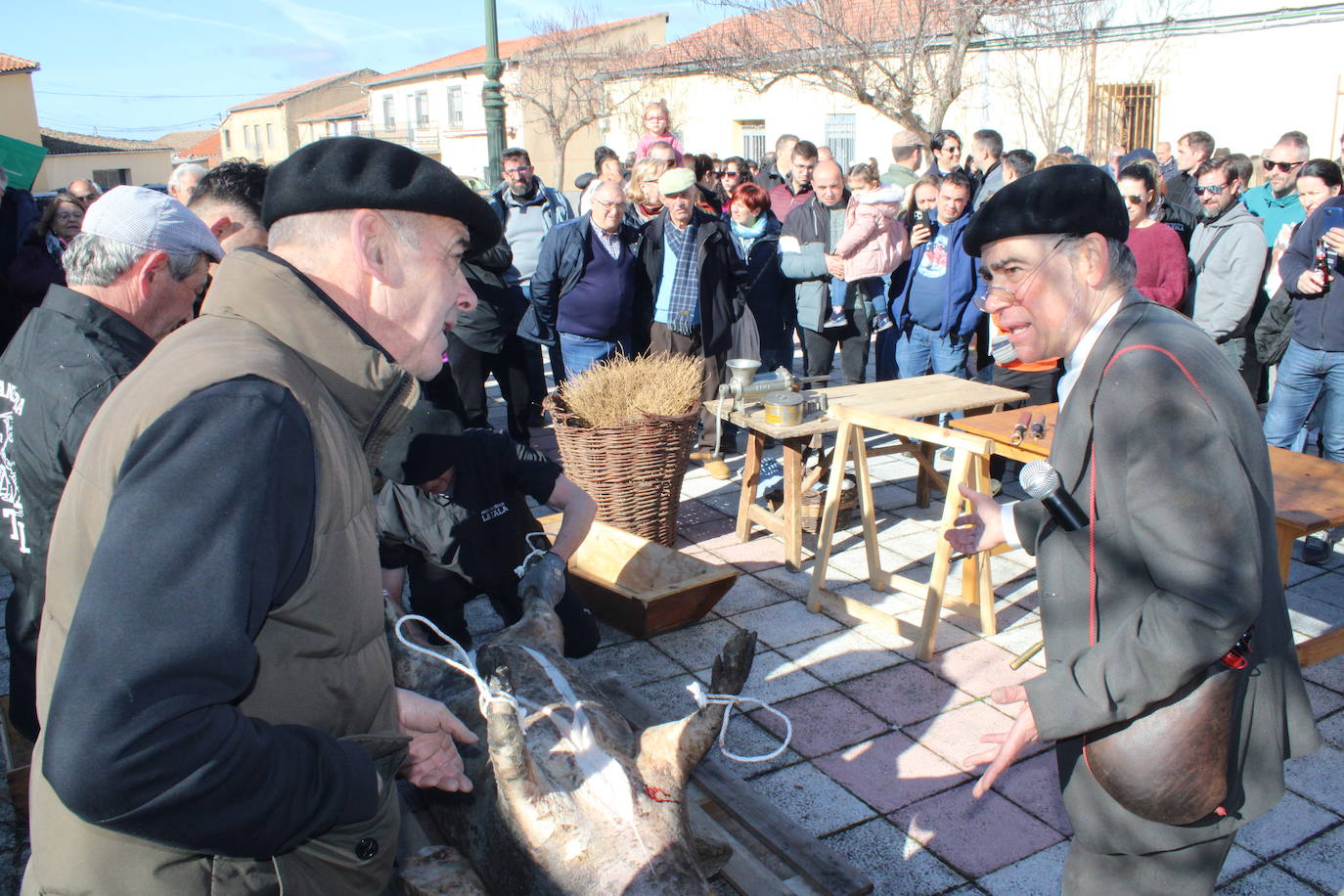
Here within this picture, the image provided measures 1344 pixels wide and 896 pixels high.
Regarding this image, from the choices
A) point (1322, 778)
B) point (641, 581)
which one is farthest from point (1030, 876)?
point (641, 581)

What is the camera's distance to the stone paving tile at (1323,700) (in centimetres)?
363

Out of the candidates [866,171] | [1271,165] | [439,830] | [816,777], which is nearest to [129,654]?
[439,830]

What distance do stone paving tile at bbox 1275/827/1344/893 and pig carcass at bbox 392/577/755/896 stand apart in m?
1.71

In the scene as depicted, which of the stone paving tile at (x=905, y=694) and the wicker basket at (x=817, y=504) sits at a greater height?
the wicker basket at (x=817, y=504)

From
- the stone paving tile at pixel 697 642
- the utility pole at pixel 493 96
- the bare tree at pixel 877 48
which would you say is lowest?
the stone paving tile at pixel 697 642

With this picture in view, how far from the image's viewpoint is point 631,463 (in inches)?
191

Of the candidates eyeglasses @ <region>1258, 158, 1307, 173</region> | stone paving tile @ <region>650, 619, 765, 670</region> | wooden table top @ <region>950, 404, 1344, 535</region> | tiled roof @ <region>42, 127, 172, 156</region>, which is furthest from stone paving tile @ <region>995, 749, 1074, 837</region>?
tiled roof @ <region>42, 127, 172, 156</region>

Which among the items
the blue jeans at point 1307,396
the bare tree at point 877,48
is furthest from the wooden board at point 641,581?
the bare tree at point 877,48

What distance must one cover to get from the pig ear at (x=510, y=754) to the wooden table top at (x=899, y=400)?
272 centimetres

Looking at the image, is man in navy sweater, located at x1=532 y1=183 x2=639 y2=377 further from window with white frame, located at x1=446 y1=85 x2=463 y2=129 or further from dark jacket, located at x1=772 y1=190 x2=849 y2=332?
window with white frame, located at x1=446 y1=85 x2=463 y2=129

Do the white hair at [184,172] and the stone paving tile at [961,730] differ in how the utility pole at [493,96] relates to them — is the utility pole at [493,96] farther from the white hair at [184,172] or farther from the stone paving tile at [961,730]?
the stone paving tile at [961,730]

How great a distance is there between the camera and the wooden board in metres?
4.18

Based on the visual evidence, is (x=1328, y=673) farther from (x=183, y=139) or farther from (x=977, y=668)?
(x=183, y=139)

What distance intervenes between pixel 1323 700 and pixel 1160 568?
2.89 meters
